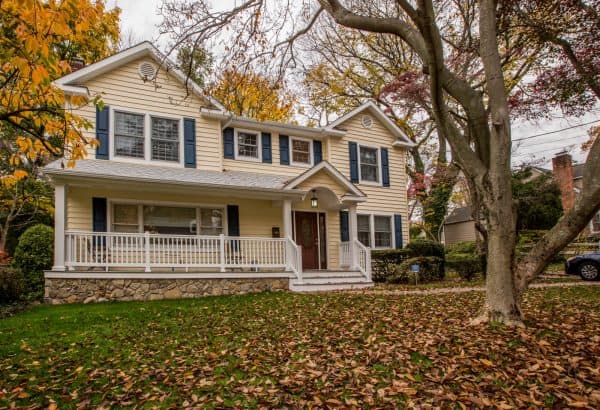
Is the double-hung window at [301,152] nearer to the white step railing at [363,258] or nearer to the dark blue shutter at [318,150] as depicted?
the dark blue shutter at [318,150]

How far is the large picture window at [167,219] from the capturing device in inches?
473

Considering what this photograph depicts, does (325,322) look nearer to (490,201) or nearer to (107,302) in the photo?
(490,201)

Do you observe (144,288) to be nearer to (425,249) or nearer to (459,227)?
(425,249)

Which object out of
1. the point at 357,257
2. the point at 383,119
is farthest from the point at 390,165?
the point at 357,257

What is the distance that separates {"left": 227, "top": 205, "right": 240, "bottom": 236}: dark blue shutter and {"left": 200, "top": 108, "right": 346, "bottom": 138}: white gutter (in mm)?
2765

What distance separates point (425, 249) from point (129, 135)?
10591 mm

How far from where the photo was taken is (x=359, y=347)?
213 inches

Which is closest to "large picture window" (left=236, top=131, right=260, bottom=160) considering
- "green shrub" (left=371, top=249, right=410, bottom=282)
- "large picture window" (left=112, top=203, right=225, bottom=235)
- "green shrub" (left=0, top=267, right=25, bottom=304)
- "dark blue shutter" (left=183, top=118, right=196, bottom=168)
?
"dark blue shutter" (left=183, top=118, right=196, bottom=168)

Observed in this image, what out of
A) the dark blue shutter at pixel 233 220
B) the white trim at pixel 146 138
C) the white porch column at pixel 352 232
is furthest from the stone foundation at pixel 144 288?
the white trim at pixel 146 138

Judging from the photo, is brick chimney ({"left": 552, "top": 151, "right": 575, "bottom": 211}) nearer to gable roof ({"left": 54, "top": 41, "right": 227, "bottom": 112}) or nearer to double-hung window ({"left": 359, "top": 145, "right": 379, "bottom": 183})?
double-hung window ({"left": 359, "top": 145, "right": 379, "bottom": 183})

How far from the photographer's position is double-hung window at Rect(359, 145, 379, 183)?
16500mm

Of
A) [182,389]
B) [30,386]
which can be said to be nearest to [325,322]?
[182,389]

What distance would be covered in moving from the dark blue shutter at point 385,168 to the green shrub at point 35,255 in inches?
452

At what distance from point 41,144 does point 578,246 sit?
78.6 ft
